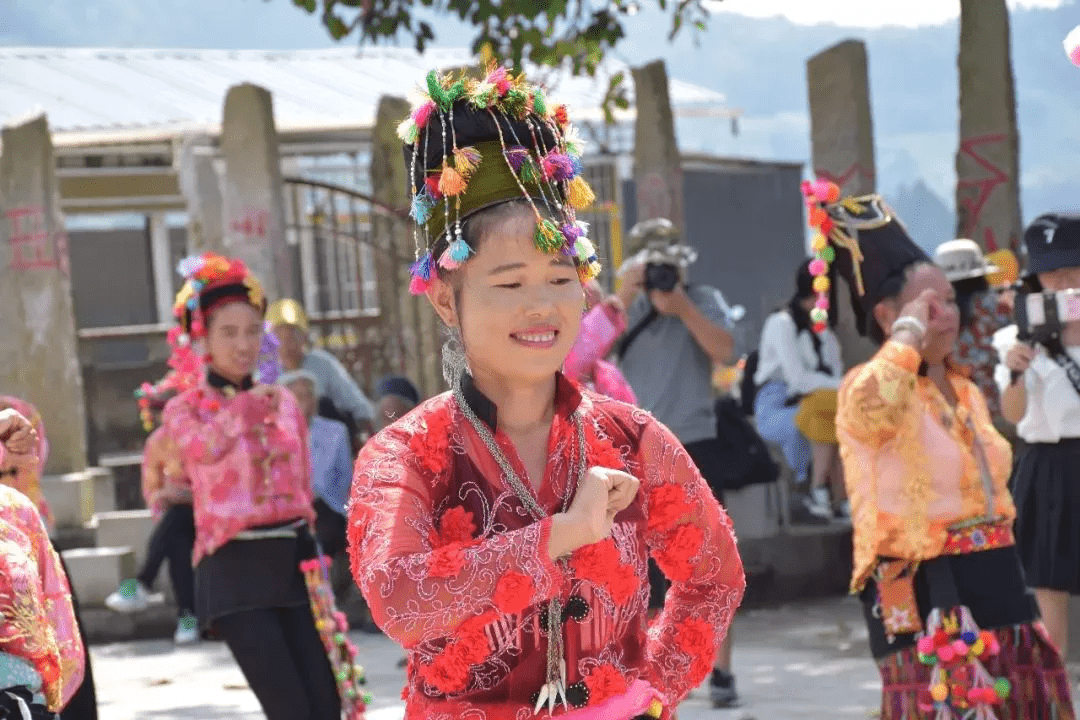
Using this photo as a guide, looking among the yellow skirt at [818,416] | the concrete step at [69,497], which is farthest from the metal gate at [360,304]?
the yellow skirt at [818,416]

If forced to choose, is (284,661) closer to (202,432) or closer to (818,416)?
(202,432)

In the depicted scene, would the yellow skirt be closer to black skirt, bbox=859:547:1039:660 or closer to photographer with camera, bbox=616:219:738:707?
photographer with camera, bbox=616:219:738:707

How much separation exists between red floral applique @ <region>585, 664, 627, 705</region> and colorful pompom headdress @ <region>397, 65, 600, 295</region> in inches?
27.3

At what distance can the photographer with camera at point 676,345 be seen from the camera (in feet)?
25.4

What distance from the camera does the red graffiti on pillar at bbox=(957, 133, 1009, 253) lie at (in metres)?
9.08

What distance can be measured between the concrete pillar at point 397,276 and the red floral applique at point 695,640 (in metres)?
8.33

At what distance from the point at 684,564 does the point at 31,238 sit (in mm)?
8753

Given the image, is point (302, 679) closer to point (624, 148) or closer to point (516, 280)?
point (516, 280)

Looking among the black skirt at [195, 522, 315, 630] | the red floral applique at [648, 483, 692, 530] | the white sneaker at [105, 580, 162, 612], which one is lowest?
the white sneaker at [105, 580, 162, 612]

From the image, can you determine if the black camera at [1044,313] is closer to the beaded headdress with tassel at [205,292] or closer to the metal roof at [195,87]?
the beaded headdress with tassel at [205,292]

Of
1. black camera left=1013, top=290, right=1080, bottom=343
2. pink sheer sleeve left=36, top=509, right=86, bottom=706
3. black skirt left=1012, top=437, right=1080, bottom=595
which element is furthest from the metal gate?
pink sheer sleeve left=36, top=509, right=86, bottom=706

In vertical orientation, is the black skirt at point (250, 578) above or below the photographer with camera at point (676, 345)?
below

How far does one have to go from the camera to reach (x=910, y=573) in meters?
5.36

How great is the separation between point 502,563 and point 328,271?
489 inches
